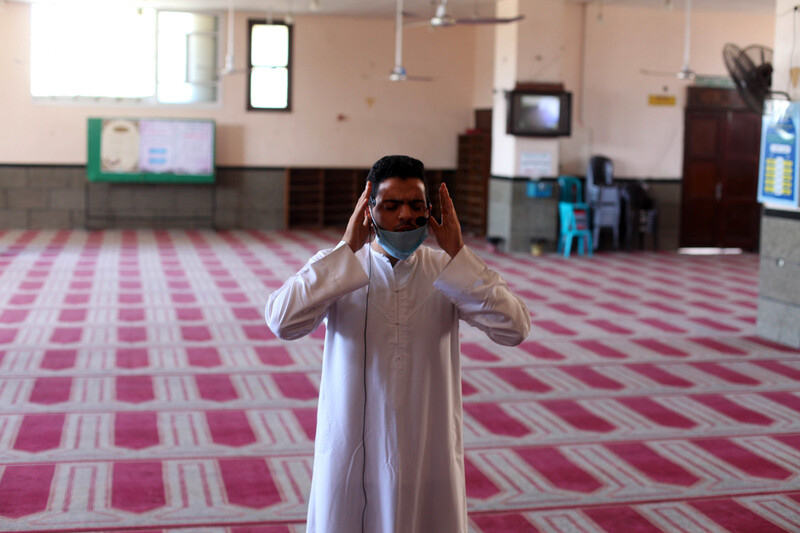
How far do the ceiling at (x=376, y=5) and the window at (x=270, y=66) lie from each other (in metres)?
0.45

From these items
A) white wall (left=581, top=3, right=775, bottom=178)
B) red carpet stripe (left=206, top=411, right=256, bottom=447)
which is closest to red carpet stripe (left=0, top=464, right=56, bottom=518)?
red carpet stripe (left=206, top=411, right=256, bottom=447)

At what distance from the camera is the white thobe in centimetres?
238

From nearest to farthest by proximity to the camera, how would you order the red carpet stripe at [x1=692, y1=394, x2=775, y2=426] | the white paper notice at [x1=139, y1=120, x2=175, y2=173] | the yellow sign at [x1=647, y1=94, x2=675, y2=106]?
the red carpet stripe at [x1=692, y1=394, x2=775, y2=426] < the yellow sign at [x1=647, y1=94, x2=675, y2=106] < the white paper notice at [x1=139, y1=120, x2=175, y2=173]

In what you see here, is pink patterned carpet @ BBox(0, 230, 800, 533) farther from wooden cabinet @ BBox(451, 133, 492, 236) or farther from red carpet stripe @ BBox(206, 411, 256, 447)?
wooden cabinet @ BBox(451, 133, 492, 236)

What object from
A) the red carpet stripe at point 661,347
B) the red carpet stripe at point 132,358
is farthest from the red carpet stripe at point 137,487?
the red carpet stripe at point 661,347

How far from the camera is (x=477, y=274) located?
233cm

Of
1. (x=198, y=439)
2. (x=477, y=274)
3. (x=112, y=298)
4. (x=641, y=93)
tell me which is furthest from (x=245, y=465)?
(x=641, y=93)

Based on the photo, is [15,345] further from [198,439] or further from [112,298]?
[198,439]

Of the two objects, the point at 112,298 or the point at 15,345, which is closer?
the point at 15,345

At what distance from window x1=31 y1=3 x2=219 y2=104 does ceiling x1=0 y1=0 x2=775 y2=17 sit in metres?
0.35

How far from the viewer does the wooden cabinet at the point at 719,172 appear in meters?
14.2

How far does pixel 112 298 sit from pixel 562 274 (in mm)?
5085

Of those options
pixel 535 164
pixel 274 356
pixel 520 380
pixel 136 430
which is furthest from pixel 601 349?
pixel 535 164

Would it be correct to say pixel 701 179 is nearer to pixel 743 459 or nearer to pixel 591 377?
pixel 591 377
